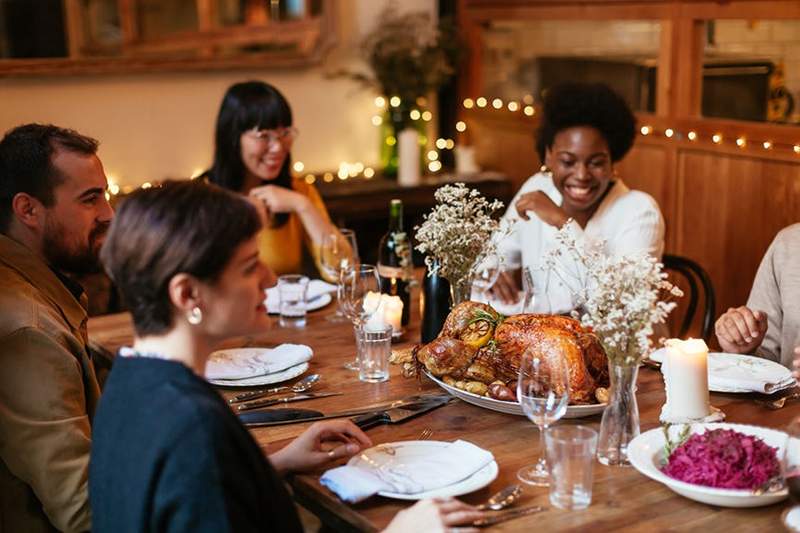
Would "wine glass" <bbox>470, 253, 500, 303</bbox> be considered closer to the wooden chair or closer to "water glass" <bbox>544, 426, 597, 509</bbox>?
the wooden chair

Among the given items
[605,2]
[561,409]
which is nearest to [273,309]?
[561,409]

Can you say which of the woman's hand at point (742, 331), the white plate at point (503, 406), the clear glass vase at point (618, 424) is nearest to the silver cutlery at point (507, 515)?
the clear glass vase at point (618, 424)

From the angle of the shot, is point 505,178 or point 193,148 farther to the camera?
point 505,178

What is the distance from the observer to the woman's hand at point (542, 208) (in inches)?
→ 118

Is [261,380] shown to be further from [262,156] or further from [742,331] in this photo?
[262,156]

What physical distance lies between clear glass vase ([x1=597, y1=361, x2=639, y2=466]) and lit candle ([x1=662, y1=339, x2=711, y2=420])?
0.16 meters

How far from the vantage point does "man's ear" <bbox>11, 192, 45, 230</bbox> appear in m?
2.08

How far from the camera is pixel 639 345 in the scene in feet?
5.44

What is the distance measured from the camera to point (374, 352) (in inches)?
87.0

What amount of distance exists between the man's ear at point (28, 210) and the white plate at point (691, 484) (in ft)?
4.18

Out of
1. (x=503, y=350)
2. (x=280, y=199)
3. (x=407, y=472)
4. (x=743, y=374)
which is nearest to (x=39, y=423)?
(x=407, y=472)

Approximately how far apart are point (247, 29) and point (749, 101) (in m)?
2.15

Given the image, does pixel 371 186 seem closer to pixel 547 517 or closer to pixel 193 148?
pixel 193 148

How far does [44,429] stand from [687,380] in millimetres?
1169
